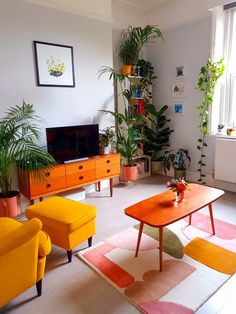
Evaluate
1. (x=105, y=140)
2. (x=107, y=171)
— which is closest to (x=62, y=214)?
(x=107, y=171)

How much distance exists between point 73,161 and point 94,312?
187 cm

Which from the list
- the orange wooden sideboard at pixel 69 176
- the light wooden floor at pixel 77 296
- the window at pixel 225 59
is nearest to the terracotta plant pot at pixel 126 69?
the window at pixel 225 59

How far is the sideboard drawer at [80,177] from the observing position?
306 cm

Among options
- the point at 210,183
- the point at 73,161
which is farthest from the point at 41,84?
the point at 210,183

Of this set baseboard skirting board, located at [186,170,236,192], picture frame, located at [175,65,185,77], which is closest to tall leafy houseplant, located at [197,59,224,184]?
baseboard skirting board, located at [186,170,236,192]

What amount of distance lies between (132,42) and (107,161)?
200 cm

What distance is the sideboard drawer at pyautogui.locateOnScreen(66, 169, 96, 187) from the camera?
10.0 feet

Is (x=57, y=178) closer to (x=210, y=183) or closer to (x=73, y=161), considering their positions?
(x=73, y=161)

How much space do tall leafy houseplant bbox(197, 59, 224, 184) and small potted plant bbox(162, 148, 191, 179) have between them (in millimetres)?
261

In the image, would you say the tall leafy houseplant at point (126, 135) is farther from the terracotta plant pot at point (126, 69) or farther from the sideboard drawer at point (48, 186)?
the sideboard drawer at point (48, 186)

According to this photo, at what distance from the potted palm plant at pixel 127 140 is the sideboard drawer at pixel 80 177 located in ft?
2.48

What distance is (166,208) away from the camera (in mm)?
2105

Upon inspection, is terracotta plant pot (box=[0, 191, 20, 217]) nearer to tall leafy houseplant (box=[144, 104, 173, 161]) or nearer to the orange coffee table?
the orange coffee table

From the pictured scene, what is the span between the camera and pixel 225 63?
11.8 ft
